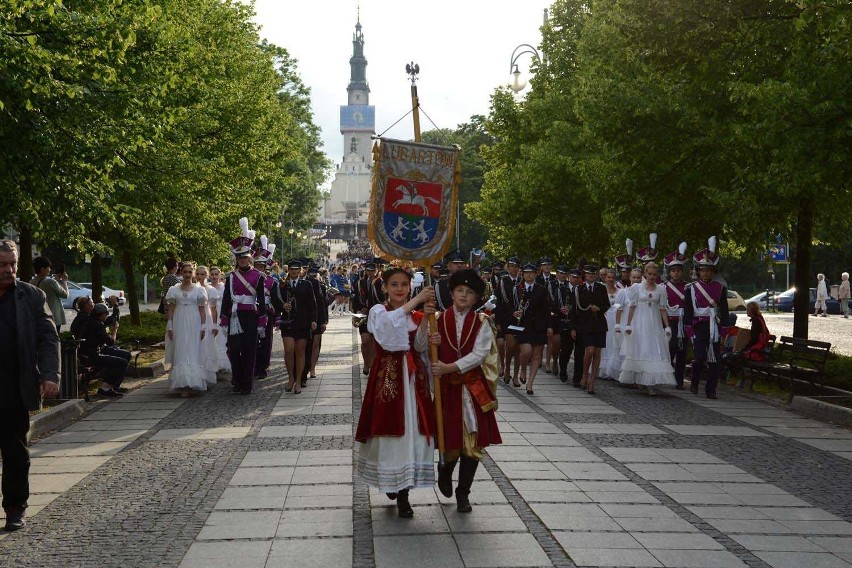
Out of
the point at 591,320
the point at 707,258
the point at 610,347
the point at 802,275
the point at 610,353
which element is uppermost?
the point at 707,258

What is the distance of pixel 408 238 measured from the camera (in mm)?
8141

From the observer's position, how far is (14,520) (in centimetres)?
686

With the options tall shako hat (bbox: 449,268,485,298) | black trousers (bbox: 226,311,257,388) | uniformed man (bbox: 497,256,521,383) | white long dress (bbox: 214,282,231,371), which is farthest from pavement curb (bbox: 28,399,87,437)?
uniformed man (bbox: 497,256,521,383)

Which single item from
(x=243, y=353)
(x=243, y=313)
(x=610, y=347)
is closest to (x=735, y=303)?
(x=610, y=347)

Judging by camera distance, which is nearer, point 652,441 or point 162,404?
point 652,441

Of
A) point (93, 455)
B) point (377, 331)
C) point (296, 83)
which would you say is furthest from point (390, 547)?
point (296, 83)

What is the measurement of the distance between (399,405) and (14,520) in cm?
270

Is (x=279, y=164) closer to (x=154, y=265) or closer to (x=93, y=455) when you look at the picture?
(x=154, y=265)

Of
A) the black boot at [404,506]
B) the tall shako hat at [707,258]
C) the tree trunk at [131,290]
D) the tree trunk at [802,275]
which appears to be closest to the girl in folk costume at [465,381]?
the black boot at [404,506]

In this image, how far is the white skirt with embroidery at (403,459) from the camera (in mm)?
6785

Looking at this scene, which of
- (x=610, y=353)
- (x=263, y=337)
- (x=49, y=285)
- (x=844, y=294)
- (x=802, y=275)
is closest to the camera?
(x=49, y=285)

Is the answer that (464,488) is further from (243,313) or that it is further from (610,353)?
(610,353)

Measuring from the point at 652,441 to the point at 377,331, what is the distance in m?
4.65

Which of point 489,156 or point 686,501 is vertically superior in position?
point 489,156
